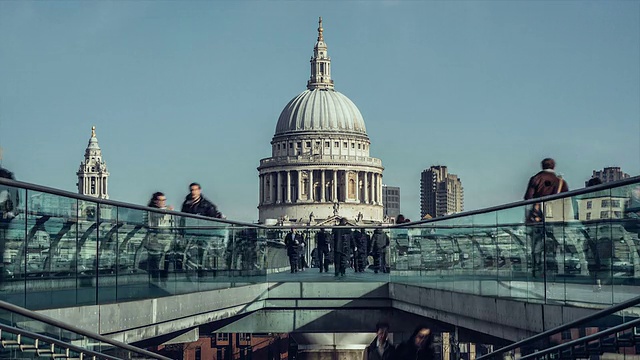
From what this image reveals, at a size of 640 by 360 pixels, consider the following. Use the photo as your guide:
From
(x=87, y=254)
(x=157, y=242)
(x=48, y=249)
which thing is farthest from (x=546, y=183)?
(x=48, y=249)

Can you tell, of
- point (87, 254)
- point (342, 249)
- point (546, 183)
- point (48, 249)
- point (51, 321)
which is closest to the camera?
point (51, 321)

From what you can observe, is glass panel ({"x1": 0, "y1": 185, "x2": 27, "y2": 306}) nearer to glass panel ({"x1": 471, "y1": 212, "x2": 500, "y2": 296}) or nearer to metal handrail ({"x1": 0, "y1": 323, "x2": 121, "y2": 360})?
metal handrail ({"x1": 0, "y1": 323, "x2": 121, "y2": 360})

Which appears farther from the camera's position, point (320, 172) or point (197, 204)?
point (320, 172)

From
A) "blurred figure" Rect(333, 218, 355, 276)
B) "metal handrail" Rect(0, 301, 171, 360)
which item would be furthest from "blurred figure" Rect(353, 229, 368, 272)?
"metal handrail" Rect(0, 301, 171, 360)

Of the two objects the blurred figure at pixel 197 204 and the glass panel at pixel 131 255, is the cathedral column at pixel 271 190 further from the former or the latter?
the glass panel at pixel 131 255

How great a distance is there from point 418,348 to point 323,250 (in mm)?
13253

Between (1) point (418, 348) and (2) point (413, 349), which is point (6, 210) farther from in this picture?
(2) point (413, 349)

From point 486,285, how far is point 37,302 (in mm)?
6846

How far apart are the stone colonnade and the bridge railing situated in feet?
514

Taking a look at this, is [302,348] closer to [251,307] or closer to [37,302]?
[251,307]

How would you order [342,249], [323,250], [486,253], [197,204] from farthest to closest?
[323,250], [342,249], [197,204], [486,253]

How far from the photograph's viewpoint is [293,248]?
32469mm

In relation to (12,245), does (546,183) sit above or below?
above

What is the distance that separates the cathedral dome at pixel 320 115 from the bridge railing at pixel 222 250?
16496 cm
